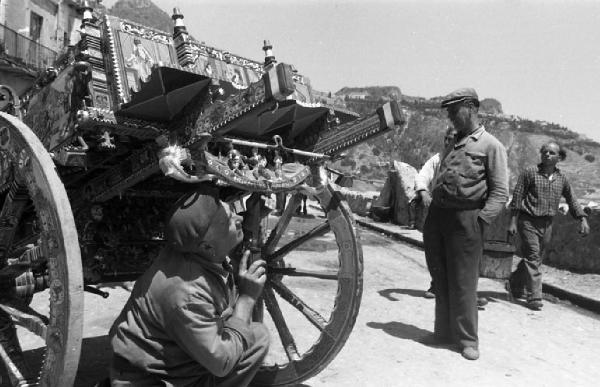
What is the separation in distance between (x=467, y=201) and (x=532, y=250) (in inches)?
101

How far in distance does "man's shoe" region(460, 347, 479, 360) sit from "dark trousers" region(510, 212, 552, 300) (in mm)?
2410

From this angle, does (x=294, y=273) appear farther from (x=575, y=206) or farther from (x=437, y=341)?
(x=575, y=206)

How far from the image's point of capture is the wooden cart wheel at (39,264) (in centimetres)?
201

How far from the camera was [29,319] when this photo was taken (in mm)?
2295

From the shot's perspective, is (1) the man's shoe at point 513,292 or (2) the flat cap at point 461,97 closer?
(2) the flat cap at point 461,97

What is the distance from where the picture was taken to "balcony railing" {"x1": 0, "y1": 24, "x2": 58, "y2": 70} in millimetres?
21708

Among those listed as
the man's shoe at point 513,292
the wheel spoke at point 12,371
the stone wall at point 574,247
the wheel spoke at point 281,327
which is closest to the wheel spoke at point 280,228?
the wheel spoke at point 281,327

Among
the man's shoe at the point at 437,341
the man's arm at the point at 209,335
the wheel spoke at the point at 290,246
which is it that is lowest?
the man's shoe at the point at 437,341

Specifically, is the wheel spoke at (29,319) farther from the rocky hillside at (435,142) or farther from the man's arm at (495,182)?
the rocky hillside at (435,142)

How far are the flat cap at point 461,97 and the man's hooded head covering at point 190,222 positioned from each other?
2.74 m

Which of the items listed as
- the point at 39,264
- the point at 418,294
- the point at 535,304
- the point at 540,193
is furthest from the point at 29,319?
the point at 540,193

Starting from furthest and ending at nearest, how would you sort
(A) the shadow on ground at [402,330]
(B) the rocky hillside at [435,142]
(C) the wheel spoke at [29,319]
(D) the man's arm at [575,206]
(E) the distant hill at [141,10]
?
1. (E) the distant hill at [141,10]
2. (B) the rocky hillside at [435,142]
3. (D) the man's arm at [575,206]
4. (A) the shadow on ground at [402,330]
5. (C) the wheel spoke at [29,319]

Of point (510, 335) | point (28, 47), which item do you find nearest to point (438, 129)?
point (28, 47)

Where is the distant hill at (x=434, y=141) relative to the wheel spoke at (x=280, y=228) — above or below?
above
